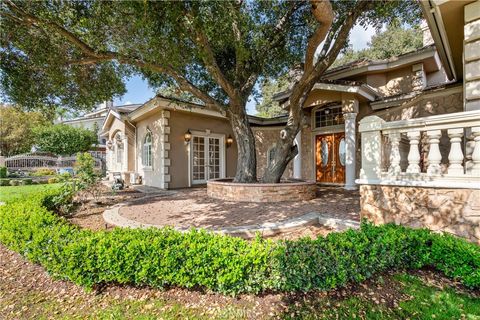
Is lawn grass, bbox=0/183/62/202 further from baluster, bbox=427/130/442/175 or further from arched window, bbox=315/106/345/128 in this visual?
arched window, bbox=315/106/345/128

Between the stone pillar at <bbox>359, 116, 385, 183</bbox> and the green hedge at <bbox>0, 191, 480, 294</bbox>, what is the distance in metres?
1.04

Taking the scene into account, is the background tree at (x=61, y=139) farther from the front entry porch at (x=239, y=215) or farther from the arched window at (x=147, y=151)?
the front entry porch at (x=239, y=215)

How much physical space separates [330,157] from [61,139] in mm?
23714

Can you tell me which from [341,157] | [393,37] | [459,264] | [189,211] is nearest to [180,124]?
[189,211]

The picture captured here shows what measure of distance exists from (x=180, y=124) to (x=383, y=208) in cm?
874

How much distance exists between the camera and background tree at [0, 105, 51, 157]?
21.0 metres

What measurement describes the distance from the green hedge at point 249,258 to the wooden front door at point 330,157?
7.40 meters

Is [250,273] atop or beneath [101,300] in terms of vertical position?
atop

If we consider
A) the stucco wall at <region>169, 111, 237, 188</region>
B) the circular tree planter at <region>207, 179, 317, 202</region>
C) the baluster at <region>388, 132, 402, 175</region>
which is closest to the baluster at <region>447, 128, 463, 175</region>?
the baluster at <region>388, 132, 402, 175</region>

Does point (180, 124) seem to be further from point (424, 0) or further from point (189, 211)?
point (424, 0)

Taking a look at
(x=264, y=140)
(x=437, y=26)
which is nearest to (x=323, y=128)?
(x=264, y=140)

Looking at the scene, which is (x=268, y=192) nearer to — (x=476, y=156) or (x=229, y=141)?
(x=476, y=156)

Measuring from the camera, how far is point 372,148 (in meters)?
4.01

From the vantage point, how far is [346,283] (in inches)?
111
